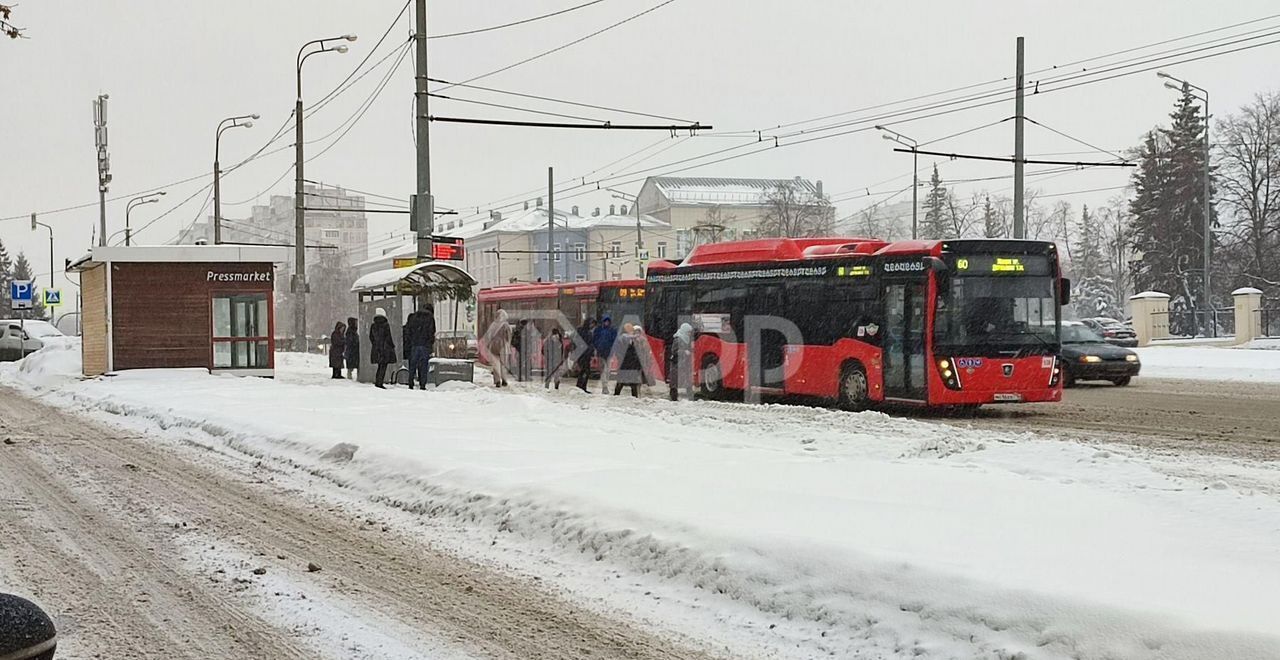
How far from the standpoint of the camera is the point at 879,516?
820 cm

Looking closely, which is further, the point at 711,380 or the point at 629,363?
the point at 629,363

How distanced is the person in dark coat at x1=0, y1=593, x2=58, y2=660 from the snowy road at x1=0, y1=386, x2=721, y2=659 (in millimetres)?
2995

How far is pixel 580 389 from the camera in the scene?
25.6m

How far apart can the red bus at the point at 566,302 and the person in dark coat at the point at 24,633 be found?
26.7 metres

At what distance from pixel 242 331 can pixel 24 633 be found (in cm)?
2840

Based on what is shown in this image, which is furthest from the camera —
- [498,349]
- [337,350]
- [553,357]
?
[553,357]

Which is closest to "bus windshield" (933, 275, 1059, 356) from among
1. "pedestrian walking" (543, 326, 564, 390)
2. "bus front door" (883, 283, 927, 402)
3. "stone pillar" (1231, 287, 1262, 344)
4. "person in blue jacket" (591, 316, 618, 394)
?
"bus front door" (883, 283, 927, 402)

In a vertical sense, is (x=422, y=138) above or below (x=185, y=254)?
above

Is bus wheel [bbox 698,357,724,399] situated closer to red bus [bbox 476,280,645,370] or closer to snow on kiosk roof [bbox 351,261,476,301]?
snow on kiosk roof [bbox 351,261,476,301]

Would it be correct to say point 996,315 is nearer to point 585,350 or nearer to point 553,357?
point 585,350

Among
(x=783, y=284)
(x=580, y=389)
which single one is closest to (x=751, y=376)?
(x=783, y=284)

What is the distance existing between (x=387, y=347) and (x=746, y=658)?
20351mm

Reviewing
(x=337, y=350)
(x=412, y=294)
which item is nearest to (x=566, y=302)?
(x=337, y=350)

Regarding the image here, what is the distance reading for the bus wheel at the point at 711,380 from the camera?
2341cm
